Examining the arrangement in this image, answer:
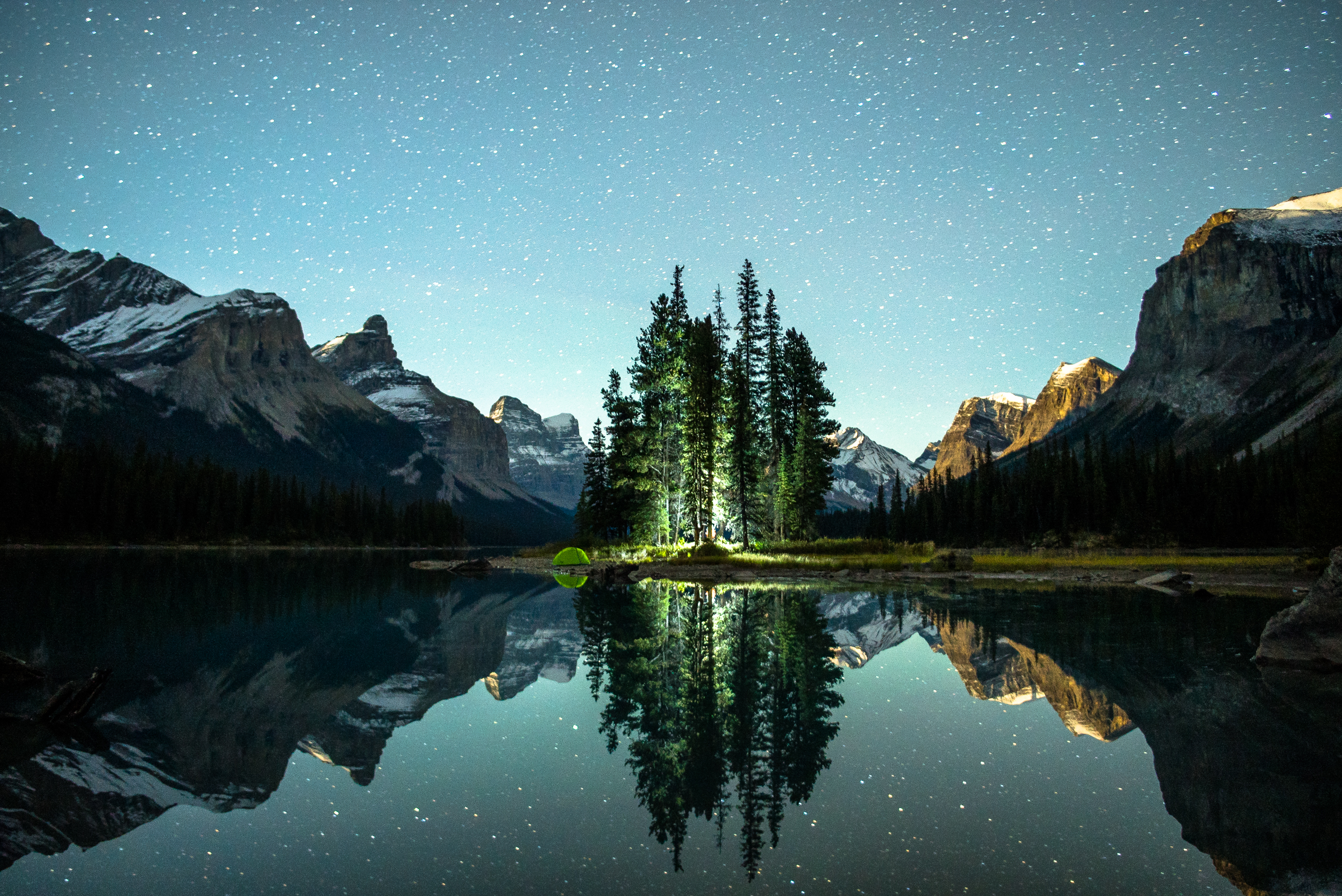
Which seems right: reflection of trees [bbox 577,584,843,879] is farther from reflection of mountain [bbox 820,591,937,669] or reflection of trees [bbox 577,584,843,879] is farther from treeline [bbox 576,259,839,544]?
treeline [bbox 576,259,839,544]

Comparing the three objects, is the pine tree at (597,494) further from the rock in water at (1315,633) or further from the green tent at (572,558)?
the rock in water at (1315,633)

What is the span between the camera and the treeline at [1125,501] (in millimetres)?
87688

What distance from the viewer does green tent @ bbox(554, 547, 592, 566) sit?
58.6 metres

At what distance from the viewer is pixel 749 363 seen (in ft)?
194

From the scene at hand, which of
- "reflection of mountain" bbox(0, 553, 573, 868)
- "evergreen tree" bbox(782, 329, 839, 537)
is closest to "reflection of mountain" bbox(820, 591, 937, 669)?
"reflection of mountain" bbox(0, 553, 573, 868)

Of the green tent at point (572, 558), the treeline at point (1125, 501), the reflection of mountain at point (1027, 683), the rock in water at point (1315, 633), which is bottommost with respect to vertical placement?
the green tent at point (572, 558)

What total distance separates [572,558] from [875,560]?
25067mm

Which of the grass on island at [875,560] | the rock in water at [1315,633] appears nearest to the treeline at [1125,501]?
the grass on island at [875,560]

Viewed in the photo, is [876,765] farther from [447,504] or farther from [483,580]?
[447,504]

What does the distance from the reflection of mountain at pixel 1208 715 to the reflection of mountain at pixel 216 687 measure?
8.43m

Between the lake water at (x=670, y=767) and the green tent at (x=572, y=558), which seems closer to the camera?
the lake water at (x=670, y=767)

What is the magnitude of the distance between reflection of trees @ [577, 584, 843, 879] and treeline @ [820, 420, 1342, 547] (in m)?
71.7

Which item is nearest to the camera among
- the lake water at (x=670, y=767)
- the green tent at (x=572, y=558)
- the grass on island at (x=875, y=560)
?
the lake water at (x=670, y=767)

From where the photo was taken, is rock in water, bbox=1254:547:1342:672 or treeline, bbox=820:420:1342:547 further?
treeline, bbox=820:420:1342:547
